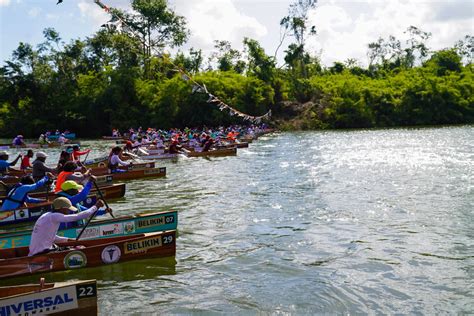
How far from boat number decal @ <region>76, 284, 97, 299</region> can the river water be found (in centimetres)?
176

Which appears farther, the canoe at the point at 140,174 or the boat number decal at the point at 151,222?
the canoe at the point at 140,174

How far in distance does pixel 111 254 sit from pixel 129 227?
5.59 feet

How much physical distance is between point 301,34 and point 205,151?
153ft

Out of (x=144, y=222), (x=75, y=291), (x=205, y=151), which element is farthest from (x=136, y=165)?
(x=75, y=291)

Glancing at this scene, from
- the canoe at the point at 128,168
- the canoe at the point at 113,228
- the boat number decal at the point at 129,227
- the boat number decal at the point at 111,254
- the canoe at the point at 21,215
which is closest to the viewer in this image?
the boat number decal at the point at 111,254

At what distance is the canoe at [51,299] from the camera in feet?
22.2

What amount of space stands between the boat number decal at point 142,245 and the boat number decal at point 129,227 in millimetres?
1463

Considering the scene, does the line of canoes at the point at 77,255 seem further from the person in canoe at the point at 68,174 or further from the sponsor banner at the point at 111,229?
the person in canoe at the point at 68,174

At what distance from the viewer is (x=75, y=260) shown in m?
9.91

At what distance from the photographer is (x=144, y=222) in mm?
12039

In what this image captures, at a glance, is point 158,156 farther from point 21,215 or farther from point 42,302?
point 42,302

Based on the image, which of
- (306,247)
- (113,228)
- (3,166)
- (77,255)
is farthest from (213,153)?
(77,255)

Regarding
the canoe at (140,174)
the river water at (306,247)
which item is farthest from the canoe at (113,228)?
the canoe at (140,174)

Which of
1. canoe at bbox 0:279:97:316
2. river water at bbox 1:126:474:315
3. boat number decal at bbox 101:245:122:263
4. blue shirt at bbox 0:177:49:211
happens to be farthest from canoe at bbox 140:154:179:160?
canoe at bbox 0:279:97:316
